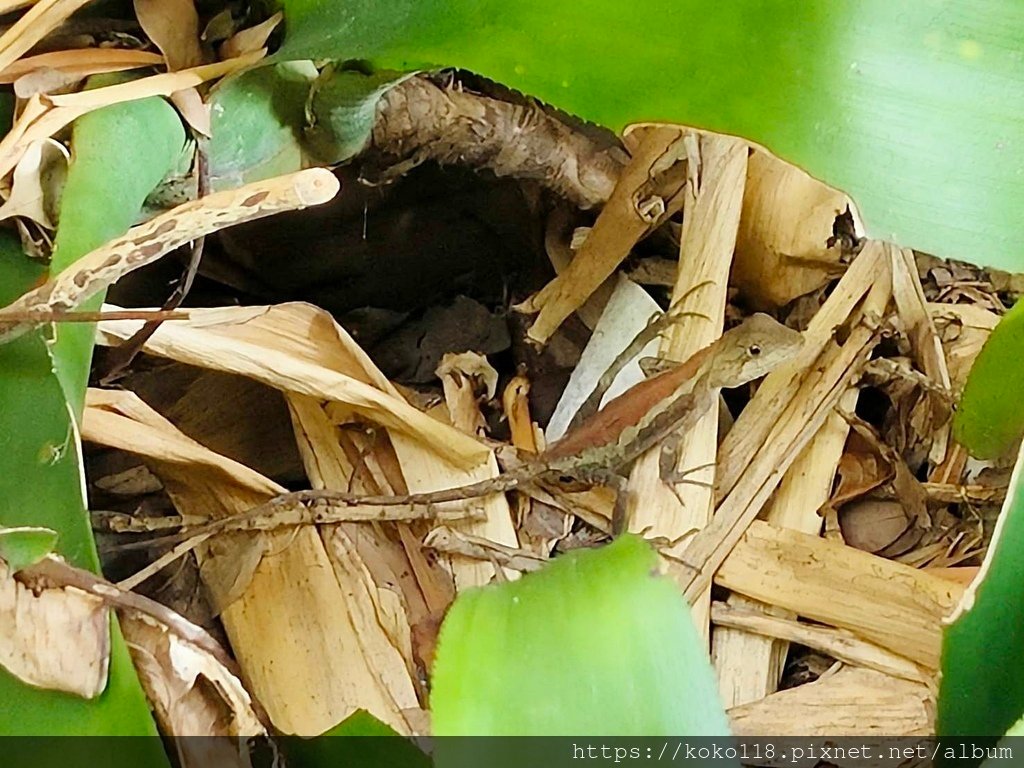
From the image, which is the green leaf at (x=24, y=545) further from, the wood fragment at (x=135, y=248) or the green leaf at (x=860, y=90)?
the green leaf at (x=860, y=90)

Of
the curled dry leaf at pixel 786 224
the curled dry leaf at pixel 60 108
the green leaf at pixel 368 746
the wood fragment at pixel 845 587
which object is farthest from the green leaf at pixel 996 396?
the curled dry leaf at pixel 60 108

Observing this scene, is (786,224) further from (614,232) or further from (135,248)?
(135,248)

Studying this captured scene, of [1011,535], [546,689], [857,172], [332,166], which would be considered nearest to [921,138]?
[857,172]

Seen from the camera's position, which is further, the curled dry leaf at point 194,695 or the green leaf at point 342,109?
the green leaf at point 342,109

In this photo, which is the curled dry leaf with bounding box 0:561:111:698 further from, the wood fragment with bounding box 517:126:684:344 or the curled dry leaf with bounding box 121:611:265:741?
the wood fragment with bounding box 517:126:684:344

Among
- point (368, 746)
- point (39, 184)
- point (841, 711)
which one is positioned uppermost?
point (39, 184)

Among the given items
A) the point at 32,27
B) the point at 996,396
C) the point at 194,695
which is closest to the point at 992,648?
the point at 996,396

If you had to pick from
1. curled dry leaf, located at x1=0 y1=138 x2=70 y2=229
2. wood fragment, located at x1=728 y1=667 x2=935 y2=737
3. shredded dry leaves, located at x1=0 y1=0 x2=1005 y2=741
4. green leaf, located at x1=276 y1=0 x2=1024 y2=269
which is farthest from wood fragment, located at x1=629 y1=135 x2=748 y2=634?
curled dry leaf, located at x1=0 y1=138 x2=70 y2=229

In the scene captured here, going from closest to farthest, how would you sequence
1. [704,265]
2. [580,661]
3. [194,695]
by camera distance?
[580,661] → [194,695] → [704,265]
